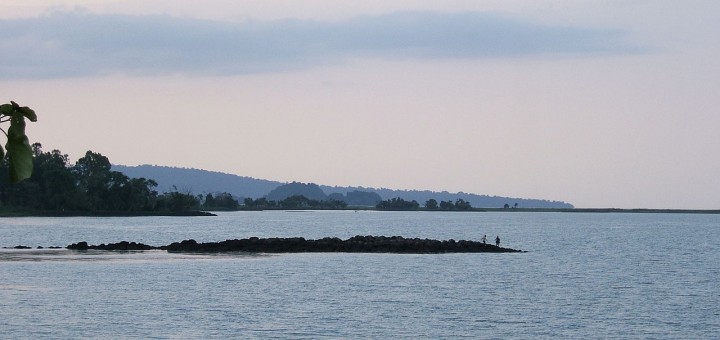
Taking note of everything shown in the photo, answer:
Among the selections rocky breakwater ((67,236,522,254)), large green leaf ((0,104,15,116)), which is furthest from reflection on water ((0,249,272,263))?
large green leaf ((0,104,15,116))

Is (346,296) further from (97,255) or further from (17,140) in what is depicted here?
(17,140)

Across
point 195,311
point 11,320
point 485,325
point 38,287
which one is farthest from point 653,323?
point 38,287

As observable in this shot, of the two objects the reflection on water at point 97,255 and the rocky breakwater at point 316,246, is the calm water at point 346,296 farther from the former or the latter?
the rocky breakwater at point 316,246

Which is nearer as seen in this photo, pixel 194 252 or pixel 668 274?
pixel 668 274

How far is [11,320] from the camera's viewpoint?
173ft

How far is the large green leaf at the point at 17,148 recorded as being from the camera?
3188mm

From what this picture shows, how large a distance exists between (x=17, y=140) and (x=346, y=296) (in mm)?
68527

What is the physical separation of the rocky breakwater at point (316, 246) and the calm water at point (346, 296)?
265 inches

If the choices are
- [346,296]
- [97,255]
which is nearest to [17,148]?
[346,296]

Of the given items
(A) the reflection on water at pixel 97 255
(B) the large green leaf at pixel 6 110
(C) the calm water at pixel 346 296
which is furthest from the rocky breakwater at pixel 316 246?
(B) the large green leaf at pixel 6 110

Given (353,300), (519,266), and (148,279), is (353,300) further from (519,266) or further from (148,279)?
(519,266)

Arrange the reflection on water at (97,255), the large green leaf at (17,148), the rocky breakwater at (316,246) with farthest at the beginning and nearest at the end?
the rocky breakwater at (316,246)
the reflection on water at (97,255)
the large green leaf at (17,148)

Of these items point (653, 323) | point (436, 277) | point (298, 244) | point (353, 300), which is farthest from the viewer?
point (298, 244)

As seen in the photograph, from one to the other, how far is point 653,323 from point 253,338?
79.3 ft
